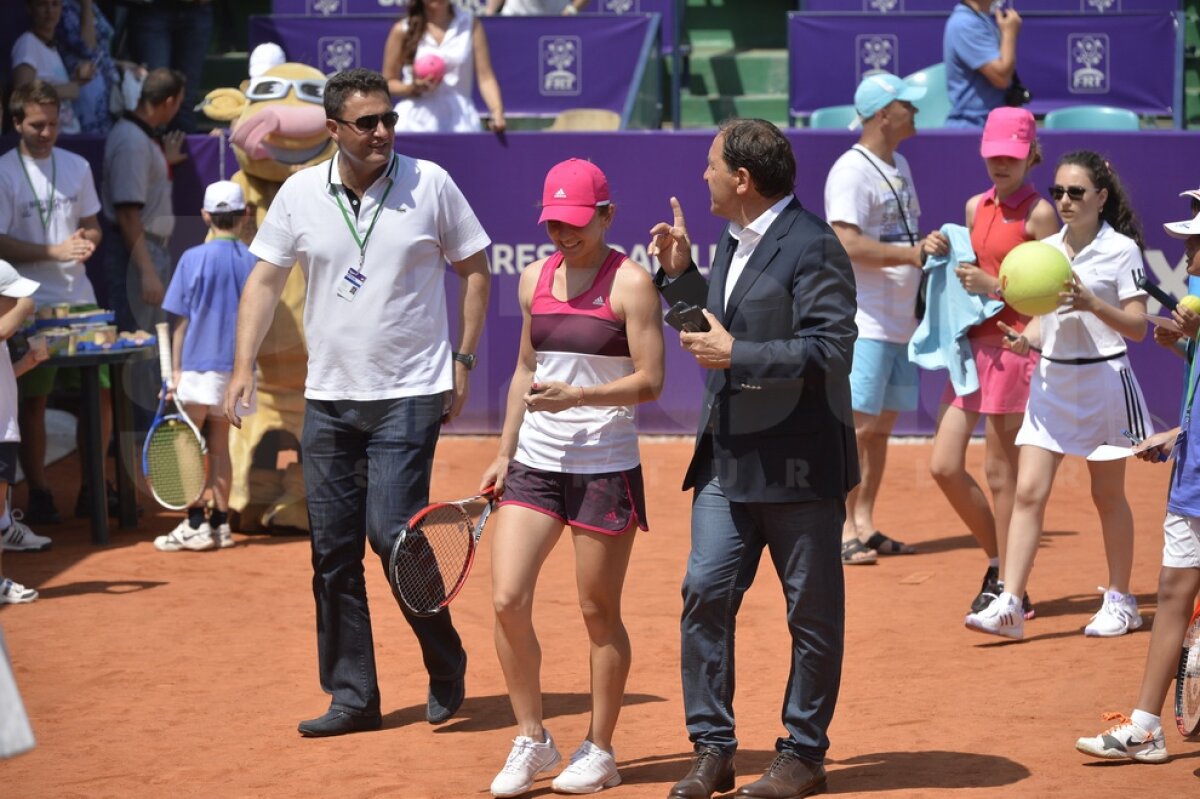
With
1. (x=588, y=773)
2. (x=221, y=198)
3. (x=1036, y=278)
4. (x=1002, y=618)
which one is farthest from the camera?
(x=221, y=198)

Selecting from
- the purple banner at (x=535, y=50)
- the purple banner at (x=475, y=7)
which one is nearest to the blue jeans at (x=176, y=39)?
the purple banner at (x=535, y=50)

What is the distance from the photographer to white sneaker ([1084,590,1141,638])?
24.9 ft

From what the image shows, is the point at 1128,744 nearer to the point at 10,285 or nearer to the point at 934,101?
the point at 10,285

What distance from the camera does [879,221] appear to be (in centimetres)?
897

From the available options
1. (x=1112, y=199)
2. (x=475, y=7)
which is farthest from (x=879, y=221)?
(x=475, y=7)

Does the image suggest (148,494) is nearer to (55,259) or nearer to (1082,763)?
(55,259)

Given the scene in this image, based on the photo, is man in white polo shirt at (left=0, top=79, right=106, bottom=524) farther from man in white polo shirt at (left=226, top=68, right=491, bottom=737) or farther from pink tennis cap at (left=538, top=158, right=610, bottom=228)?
pink tennis cap at (left=538, top=158, right=610, bottom=228)

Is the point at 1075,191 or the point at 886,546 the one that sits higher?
the point at 1075,191

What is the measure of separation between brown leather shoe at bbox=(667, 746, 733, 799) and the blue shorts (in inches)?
149

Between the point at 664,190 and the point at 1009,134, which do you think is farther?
the point at 664,190

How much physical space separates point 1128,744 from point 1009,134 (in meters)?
3.05

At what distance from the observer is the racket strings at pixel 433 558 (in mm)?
A: 6137

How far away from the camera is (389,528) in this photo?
6395 mm

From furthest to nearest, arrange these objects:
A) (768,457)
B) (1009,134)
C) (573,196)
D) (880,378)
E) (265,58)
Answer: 1. (265,58)
2. (880,378)
3. (1009,134)
4. (573,196)
5. (768,457)
